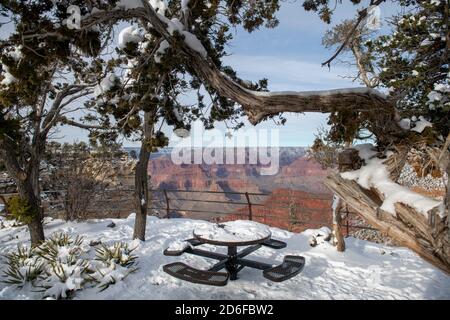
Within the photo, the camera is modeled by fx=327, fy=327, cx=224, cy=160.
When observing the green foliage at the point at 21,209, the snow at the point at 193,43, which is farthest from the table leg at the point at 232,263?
the green foliage at the point at 21,209

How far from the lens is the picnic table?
4855 millimetres

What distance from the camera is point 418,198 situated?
2.82 meters

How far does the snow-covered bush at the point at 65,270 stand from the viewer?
5191 millimetres

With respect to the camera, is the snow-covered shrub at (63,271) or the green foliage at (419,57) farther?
the green foliage at (419,57)

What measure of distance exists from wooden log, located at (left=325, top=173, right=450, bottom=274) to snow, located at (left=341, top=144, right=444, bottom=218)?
61mm

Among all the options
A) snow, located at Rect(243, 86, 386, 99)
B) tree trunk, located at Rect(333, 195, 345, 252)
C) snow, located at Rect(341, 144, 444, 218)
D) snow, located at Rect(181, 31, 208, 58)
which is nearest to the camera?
snow, located at Rect(341, 144, 444, 218)

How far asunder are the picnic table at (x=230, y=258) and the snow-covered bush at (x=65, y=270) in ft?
3.07

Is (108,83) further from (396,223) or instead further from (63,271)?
(396,223)

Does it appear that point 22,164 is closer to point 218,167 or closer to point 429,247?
point 429,247

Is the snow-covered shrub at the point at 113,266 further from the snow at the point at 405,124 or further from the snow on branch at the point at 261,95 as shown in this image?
the snow at the point at 405,124

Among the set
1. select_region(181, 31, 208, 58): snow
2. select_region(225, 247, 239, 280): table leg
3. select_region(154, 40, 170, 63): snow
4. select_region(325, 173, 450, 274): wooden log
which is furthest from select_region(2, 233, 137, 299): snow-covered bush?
select_region(325, 173, 450, 274): wooden log

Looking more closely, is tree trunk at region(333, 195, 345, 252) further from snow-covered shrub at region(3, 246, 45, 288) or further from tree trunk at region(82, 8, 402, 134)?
snow-covered shrub at region(3, 246, 45, 288)
